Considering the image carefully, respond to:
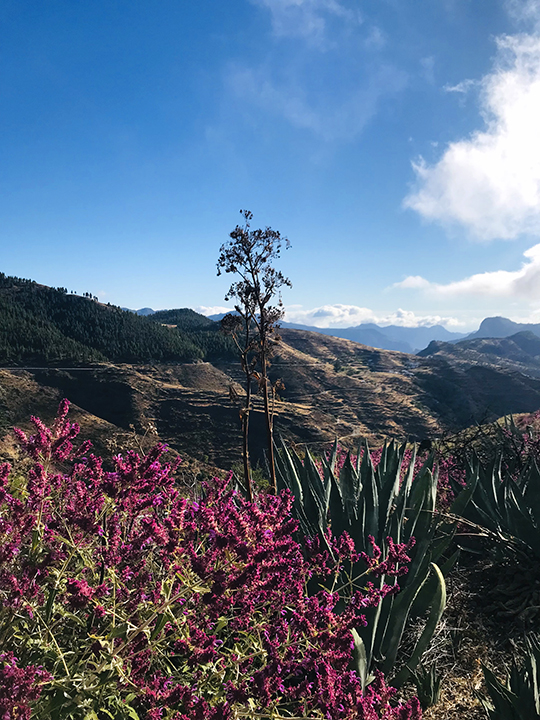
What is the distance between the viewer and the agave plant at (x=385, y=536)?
1859mm

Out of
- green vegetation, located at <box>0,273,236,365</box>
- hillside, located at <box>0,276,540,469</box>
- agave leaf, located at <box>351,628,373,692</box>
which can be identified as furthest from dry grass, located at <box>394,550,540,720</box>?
green vegetation, located at <box>0,273,236,365</box>

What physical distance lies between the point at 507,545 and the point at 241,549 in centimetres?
229

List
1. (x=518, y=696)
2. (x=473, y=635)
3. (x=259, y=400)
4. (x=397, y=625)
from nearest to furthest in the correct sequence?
1. (x=518, y=696)
2. (x=397, y=625)
3. (x=473, y=635)
4. (x=259, y=400)

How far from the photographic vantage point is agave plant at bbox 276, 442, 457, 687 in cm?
186

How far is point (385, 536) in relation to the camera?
8.07 feet

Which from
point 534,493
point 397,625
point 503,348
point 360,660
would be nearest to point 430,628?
point 397,625

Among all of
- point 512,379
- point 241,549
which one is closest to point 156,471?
point 241,549

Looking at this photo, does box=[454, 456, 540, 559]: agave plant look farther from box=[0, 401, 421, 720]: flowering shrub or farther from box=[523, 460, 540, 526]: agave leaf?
box=[0, 401, 421, 720]: flowering shrub

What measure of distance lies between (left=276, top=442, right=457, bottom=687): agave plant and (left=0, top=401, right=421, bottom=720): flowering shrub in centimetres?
31

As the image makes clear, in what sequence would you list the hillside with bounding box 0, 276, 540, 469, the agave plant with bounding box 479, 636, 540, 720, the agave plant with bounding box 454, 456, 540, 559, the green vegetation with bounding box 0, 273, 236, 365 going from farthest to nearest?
the green vegetation with bounding box 0, 273, 236, 365 < the hillside with bounding box 0, 276, 540, 469 < the agave plant with bounding box 454, 456, 540, 559 < the agave plant with bounding box 479, 636, 540, 720

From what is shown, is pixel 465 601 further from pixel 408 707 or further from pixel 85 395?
pixel 85 395

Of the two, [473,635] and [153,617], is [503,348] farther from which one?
[153,617]

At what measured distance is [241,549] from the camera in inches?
51.0

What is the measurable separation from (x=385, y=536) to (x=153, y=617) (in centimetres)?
173
